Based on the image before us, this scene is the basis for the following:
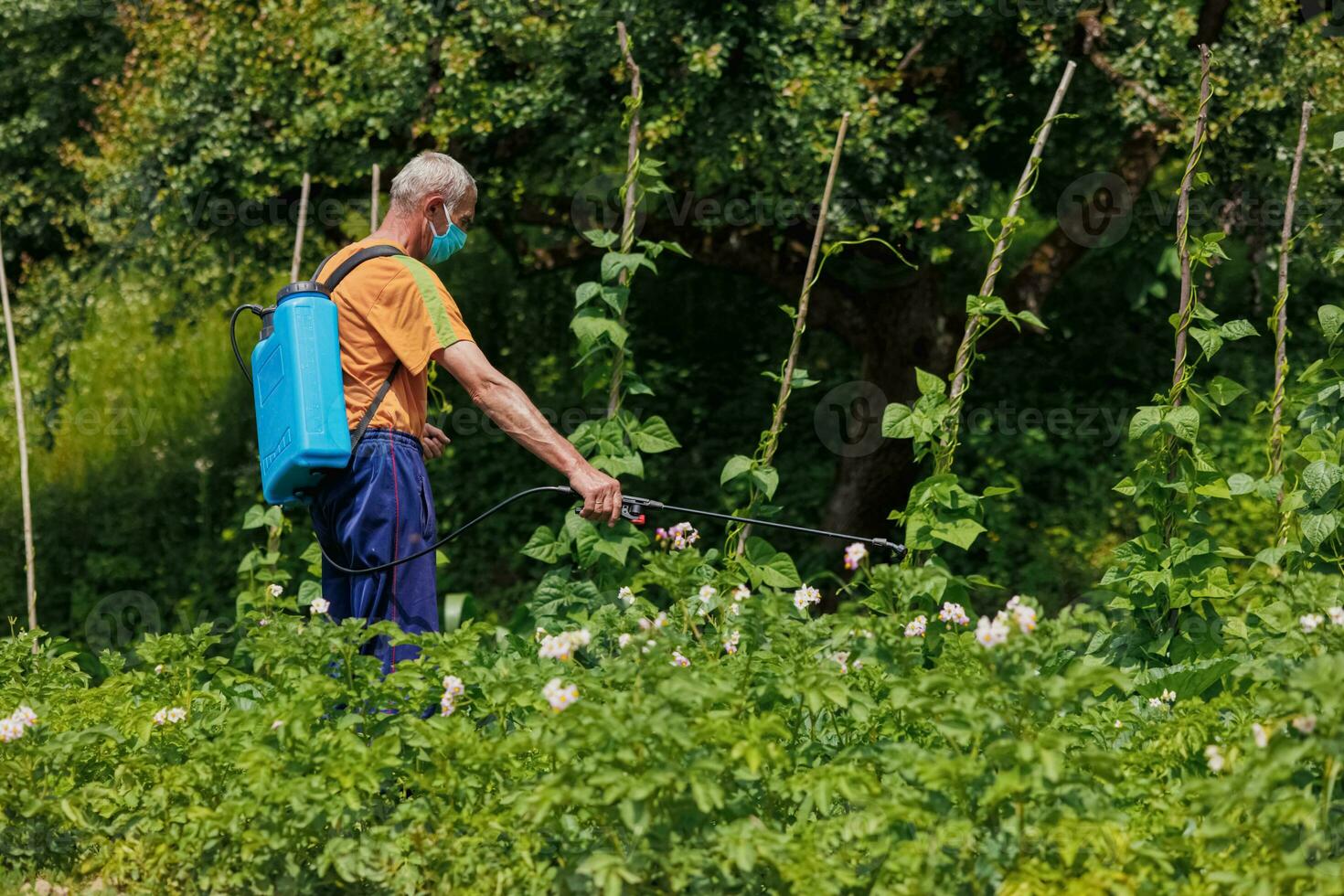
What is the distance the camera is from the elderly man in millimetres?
3410

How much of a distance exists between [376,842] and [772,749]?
83cm

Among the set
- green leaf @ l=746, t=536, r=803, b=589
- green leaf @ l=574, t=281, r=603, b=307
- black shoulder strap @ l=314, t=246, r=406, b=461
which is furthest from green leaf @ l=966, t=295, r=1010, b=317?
black shoulder strap @ l=314, t=246, r=406, b=461

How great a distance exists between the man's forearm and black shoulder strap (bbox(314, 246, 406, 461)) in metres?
0.23

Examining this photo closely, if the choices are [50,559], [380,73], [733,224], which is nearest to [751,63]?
[733,224]

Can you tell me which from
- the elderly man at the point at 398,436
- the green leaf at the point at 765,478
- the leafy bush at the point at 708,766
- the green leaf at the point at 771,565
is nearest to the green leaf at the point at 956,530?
the green leaf at the point at 771,565

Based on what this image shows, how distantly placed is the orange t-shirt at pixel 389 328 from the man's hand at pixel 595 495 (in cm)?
46

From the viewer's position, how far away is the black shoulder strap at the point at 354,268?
11.2 ft

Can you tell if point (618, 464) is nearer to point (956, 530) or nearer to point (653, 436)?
point (653, 436)

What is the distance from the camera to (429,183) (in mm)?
3582

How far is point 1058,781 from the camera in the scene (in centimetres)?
239

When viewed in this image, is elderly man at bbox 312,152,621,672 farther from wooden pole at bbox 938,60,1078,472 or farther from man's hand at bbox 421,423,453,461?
wooden pole at bbox 938,60,1078,472

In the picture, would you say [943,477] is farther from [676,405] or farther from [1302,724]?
[676,405]
